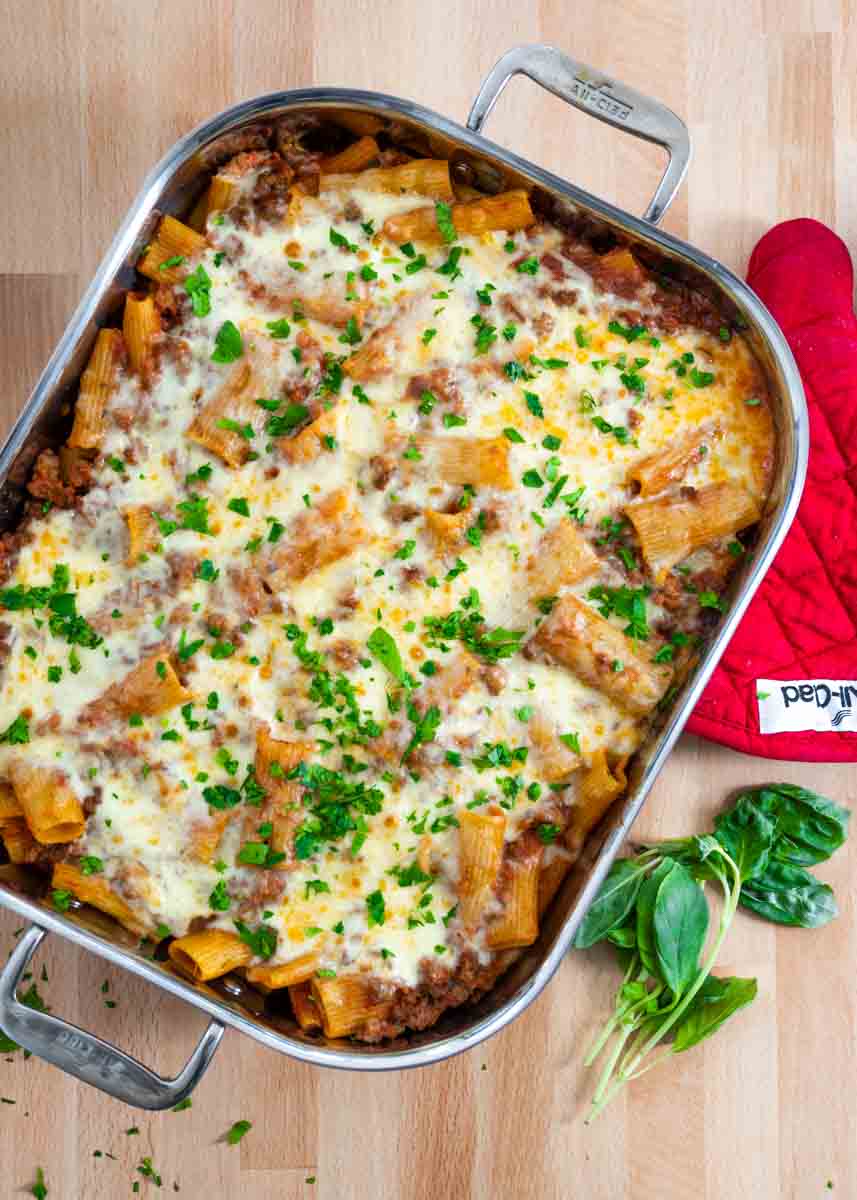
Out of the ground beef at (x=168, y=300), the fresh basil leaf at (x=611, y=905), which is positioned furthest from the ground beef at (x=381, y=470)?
the fresh basil leaf at (x=611, y=905)

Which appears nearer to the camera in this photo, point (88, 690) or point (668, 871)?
point (88, 690)

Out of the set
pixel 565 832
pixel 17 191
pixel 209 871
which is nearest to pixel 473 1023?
pixel 565 832

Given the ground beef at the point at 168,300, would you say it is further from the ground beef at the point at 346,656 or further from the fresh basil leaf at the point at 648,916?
the fresh basil leaf at the point at 648,916

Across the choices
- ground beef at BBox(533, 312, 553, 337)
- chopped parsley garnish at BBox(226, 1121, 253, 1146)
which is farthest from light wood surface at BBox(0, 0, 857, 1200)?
ground beef at BBox(533, 312, 553, 337)

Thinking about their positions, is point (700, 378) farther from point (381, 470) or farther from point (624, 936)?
point (624, 936)

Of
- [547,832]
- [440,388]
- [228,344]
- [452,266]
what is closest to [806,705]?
[547,832]

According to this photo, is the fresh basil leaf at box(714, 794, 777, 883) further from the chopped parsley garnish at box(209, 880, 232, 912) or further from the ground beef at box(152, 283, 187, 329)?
the ground beef at box(152, 283, 187, 329)

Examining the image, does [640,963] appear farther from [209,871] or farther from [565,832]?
[209,871]
